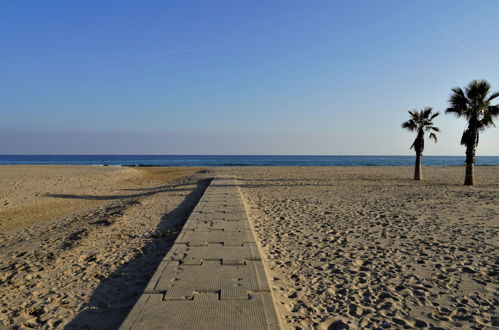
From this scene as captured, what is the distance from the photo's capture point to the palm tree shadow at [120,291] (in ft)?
12.2

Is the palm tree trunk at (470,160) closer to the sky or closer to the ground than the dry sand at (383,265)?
closer to the sky

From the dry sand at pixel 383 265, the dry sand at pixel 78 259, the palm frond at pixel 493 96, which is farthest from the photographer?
the palm frond at pixel 493 96

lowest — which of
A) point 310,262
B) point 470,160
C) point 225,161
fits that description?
point 310,262

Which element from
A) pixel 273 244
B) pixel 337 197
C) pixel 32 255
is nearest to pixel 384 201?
pixel 337 197

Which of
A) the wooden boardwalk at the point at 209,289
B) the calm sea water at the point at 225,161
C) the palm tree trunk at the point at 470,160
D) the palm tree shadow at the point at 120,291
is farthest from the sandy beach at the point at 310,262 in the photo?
the calm sea water at the point at 225,161

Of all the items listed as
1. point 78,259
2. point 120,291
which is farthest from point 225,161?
point 120,291

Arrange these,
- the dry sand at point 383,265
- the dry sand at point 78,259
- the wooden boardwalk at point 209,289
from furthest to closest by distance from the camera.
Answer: the dry sand at point 78,259
the dry sand at point 383,265
the wooden boardwalk at point 209,289

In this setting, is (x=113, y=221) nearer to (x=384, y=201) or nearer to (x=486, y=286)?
(x=486, y=286)

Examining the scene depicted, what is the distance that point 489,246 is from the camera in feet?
21.1

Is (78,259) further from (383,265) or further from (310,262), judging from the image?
(383,265)

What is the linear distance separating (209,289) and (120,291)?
142cm

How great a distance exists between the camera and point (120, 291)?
4512mm

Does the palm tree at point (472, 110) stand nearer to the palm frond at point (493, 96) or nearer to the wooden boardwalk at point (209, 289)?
the palm frond at point (493, 96)

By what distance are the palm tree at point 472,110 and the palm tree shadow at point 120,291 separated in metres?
17.8
